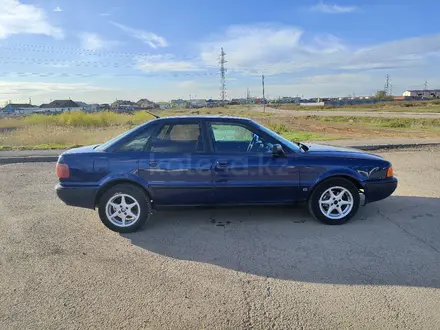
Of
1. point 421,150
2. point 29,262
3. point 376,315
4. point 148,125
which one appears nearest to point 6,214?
point 29,262

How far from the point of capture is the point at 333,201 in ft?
14.9

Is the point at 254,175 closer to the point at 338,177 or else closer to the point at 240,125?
the point at 240,125

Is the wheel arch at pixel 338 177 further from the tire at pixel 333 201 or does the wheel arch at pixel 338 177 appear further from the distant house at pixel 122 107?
the distant house at pixel 122 107

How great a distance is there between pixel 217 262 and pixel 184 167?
1.39 metres

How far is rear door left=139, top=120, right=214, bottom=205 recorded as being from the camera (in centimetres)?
432

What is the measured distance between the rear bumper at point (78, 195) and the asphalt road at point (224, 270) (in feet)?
1.41

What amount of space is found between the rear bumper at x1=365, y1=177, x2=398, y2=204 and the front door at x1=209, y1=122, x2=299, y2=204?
3.43 ft

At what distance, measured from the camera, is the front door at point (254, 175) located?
439 centimetres

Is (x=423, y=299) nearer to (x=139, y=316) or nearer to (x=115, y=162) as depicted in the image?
(x=139, y=316)

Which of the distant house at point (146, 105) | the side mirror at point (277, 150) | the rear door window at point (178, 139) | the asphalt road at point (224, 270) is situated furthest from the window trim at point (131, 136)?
the distant house at point (146, 105)

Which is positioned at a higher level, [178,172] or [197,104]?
[197,104]

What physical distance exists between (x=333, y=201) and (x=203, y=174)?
1.86 m

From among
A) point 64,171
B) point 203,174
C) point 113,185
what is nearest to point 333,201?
point 203,174

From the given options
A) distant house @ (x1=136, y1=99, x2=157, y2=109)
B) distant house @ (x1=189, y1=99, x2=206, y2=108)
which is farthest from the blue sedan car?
distant house @ (x1=189, y1=99, x2=206, y2=108)
